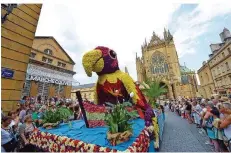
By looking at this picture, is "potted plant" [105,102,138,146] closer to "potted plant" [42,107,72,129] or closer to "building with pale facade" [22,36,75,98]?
"potted plant" [42,107,72,129]

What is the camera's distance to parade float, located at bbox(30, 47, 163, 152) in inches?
98.4

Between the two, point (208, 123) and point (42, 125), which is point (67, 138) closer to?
point (42, 125)

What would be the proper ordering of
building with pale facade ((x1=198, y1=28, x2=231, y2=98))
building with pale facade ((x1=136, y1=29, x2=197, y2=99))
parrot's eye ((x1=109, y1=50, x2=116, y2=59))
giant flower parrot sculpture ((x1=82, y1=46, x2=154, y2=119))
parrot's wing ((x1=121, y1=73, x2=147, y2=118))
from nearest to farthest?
parrot's wing ((x1=121, y1=73, x2=147, y2=118))
giant flower parrot sculpture ((x1=82, y1=46, x2=154, y2=119))
parrot's eye ((x1=109, y1=50, x2=116, y2=59))
building with pale facade ((x1=198, y1=28, x2=231, y2=98))
building with pale facade ((x1=136, y1=29, x2=197, y2=99))

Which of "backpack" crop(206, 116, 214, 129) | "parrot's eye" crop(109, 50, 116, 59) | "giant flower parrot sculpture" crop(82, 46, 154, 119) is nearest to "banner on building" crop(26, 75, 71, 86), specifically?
"giant flower parrot sculpture" crop(82, 46, 154, 119)

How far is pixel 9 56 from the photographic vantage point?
540cm

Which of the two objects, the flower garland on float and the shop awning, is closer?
the flower garland on float

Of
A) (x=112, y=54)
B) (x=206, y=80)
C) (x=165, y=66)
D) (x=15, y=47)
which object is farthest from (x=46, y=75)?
(x=165, y=66)

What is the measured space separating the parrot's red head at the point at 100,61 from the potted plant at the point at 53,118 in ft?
5.52

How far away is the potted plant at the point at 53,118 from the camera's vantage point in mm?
3918

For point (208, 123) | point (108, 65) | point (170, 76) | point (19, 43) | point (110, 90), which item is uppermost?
point (170, 76)

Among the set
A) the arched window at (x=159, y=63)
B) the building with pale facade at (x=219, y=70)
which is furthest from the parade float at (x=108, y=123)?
the arched window at (x=159, y=63)

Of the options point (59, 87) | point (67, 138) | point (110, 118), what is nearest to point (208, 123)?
point (110, 118)

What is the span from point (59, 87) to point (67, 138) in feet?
63.5

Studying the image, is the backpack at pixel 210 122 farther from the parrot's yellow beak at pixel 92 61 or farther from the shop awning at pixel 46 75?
the shop awning at pixel 46 75
